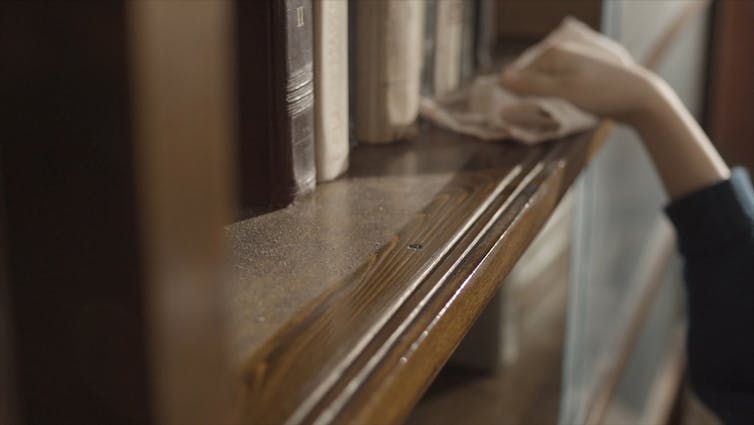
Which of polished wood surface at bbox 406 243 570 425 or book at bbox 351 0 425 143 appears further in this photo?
polished wood surface at bbox 406 243 570 425

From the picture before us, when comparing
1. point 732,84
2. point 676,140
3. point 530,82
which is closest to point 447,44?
point 530,82

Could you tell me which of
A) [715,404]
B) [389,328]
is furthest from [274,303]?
[715,404]

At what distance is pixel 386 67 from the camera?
Answer: 0.75 m

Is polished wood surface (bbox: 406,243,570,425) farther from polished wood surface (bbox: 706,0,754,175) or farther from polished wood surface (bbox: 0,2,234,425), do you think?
polished wood surface (bbox: 706,0,754,175)

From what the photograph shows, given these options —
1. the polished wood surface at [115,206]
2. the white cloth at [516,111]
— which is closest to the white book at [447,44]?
the white cloth at [516,111]

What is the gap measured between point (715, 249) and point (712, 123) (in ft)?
4.11

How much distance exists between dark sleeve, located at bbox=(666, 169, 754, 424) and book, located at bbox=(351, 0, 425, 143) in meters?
0.27

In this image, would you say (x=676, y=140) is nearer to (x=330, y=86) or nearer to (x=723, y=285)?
(x=723, y=285)

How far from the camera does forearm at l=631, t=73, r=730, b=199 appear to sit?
87cm

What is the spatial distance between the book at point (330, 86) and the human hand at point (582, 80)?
21 cm

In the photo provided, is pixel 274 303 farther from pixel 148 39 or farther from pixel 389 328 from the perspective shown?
pixel 148 39

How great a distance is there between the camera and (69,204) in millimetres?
294

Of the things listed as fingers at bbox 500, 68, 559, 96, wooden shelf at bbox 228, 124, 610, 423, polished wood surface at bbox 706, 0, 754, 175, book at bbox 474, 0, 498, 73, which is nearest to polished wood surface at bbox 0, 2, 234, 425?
wooden shelf at bbox 228, 124, 610, 423

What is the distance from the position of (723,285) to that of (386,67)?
348mm
